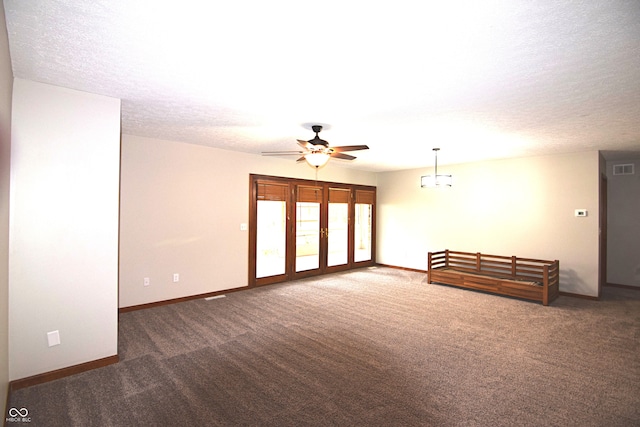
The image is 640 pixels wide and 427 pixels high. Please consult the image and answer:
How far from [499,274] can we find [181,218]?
6003 millimetres

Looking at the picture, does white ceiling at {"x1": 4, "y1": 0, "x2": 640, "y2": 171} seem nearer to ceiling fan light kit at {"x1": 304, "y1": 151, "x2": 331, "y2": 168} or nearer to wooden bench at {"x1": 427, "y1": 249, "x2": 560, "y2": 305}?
ceiling fan light kit at {"x1": 304, "y1": 151, "x2": 331, "y2": 168}

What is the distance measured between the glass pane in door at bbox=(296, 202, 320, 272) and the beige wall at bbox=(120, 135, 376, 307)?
4.12 ft

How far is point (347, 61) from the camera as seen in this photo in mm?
2268

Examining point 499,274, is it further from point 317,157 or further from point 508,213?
point 317,157

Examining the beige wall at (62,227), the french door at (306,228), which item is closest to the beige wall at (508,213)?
the french door at (306,228)

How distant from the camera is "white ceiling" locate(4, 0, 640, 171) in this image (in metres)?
1.71

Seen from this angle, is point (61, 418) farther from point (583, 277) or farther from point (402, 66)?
point (583, 277)

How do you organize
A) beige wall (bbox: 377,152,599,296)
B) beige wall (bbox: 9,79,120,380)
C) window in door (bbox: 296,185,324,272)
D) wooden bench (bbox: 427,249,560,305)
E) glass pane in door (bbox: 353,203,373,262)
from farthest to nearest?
glass pane in door (bbox: 353,203,373,262), window in door (bbox: 296,185,324,272), beige wall (bbox: 377,152,599,296), wooden bench (bbox: 427,249,560,305), beige wall (bbox: 9,79,120,380)

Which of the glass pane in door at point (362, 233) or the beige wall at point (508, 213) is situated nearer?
the beige wall at point (508, 213)

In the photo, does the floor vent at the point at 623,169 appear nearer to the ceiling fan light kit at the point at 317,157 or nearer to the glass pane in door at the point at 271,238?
the ceiling fan light kit at the point at 317,157

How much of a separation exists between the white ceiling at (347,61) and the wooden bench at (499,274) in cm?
248

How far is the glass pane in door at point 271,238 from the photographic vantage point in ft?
19.7

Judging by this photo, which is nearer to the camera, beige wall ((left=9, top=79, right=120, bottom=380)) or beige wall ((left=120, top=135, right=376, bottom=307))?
beige wall ((left=9, top=79, right=120, bottom=380))

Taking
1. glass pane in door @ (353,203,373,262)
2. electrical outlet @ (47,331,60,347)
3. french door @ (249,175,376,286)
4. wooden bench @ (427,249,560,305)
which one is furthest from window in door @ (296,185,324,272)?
electrical outlet @ (47,331,60,347)
